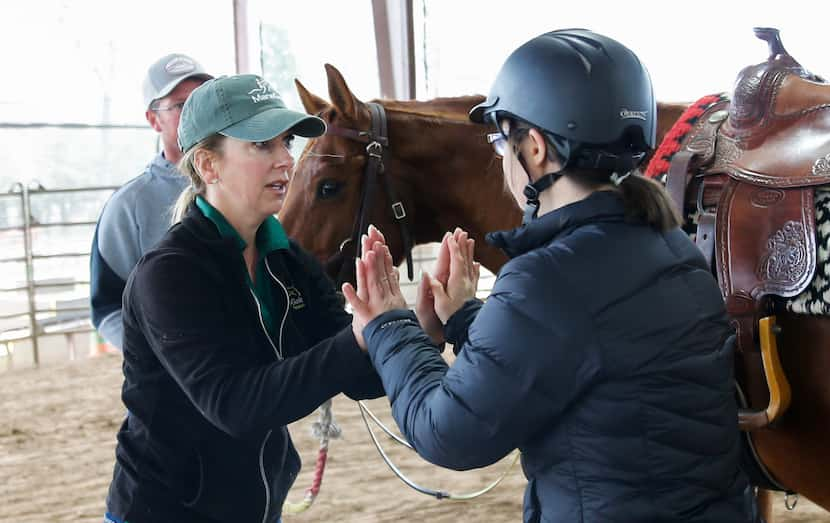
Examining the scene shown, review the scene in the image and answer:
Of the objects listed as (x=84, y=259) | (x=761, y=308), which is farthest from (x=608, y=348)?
(x=84, y=259)

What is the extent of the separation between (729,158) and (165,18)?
6037 mm

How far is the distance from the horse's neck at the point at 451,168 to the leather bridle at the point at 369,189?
0.05 metres

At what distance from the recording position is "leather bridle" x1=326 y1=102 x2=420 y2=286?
2.33 metres

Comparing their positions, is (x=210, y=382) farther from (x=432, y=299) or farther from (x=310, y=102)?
(x=310, y=102)

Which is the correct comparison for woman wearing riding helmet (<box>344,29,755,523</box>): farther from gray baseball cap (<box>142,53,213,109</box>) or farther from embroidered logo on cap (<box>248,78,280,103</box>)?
gray baseball cap (<box>142,53,213,109</box>)

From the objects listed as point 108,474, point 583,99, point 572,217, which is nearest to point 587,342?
point 572,217

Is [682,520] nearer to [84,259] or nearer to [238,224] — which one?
[238,224]

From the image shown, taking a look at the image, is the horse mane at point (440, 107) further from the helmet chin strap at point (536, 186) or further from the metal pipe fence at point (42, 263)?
the metal pipe fence at point (42, 263)

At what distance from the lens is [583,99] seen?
106 centimetres

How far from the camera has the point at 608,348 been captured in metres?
0.95

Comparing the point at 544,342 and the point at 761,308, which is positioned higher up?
the point at 544,342

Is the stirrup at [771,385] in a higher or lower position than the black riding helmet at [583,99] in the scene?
lower

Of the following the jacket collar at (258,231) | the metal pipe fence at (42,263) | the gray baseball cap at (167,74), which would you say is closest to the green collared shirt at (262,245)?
the jacket collar at (258,231)

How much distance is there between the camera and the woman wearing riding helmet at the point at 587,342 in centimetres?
95
